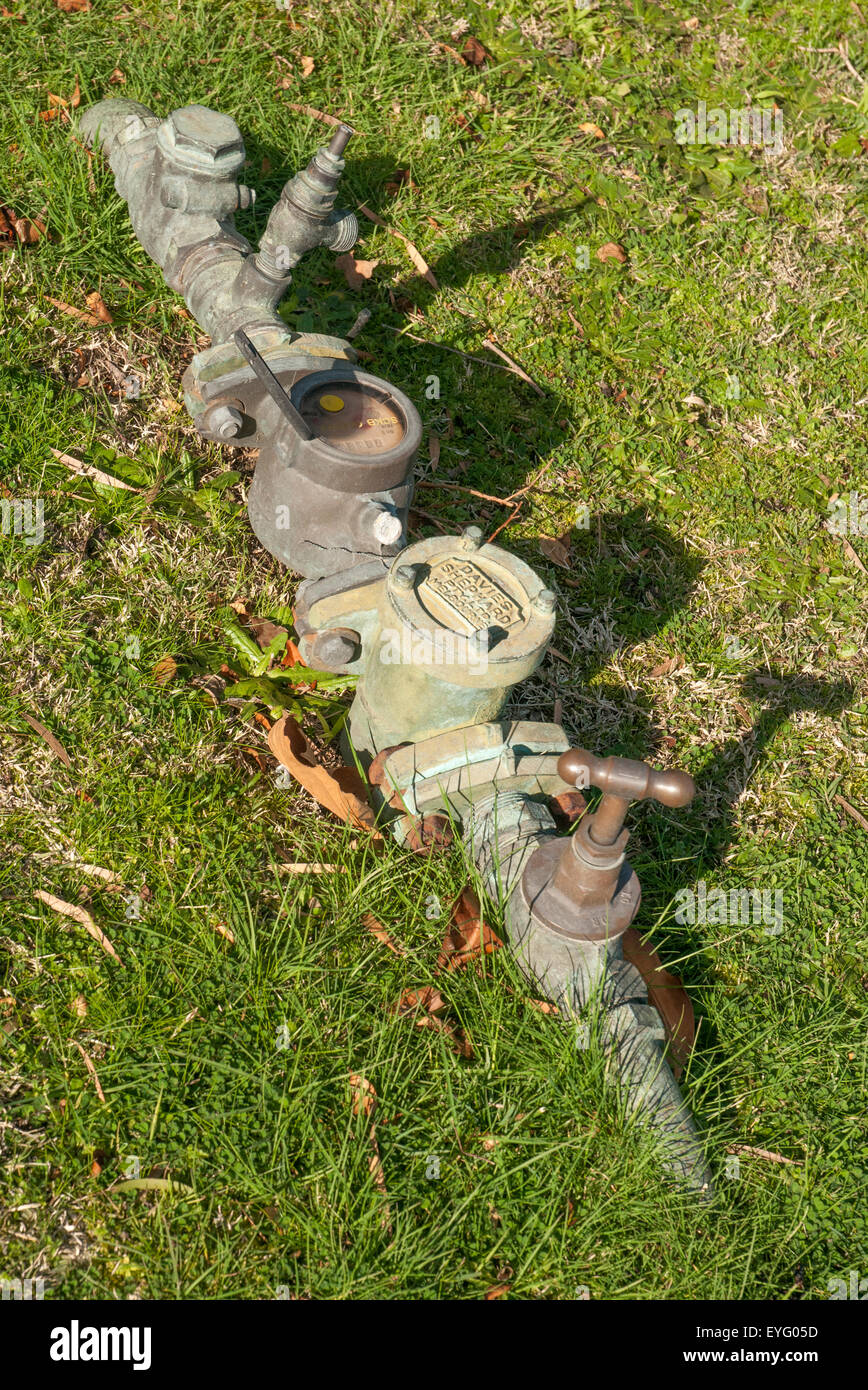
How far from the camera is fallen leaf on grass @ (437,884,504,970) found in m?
3.17

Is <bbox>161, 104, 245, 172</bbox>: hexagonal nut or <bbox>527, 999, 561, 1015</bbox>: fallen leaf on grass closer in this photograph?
<bbox>527, 999, 561, 1015</bbox>: fallen leaf on grass

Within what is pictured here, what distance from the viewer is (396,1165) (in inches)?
112

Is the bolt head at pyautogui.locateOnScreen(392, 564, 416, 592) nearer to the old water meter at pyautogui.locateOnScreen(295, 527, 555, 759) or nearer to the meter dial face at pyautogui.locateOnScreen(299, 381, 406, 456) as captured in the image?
the old water meter at pyautogui.locateOnScreen(295, 527, 555, 759)

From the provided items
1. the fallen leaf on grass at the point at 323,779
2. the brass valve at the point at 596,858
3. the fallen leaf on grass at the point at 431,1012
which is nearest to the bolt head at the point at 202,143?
the fallen leaf on grass at the point at 323,779

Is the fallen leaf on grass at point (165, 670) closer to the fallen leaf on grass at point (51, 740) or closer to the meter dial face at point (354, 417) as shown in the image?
the fallen leaf on grass at point (51, 740)

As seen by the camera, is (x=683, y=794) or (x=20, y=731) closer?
(x=683, y=794)

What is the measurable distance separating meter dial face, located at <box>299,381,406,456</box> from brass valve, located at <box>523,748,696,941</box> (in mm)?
1282

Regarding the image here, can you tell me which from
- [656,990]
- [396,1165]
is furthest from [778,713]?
[396,1165]

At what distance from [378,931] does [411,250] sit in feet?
10.1

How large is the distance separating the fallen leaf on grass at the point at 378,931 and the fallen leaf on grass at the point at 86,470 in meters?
1.72

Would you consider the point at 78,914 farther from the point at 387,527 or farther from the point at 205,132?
the point at 205,132

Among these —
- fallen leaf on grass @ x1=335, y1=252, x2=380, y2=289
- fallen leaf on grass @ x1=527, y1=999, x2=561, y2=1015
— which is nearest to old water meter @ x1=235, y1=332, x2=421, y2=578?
fallen leaf on grass @ x1=335, y1=252, x2=380, y2=289
